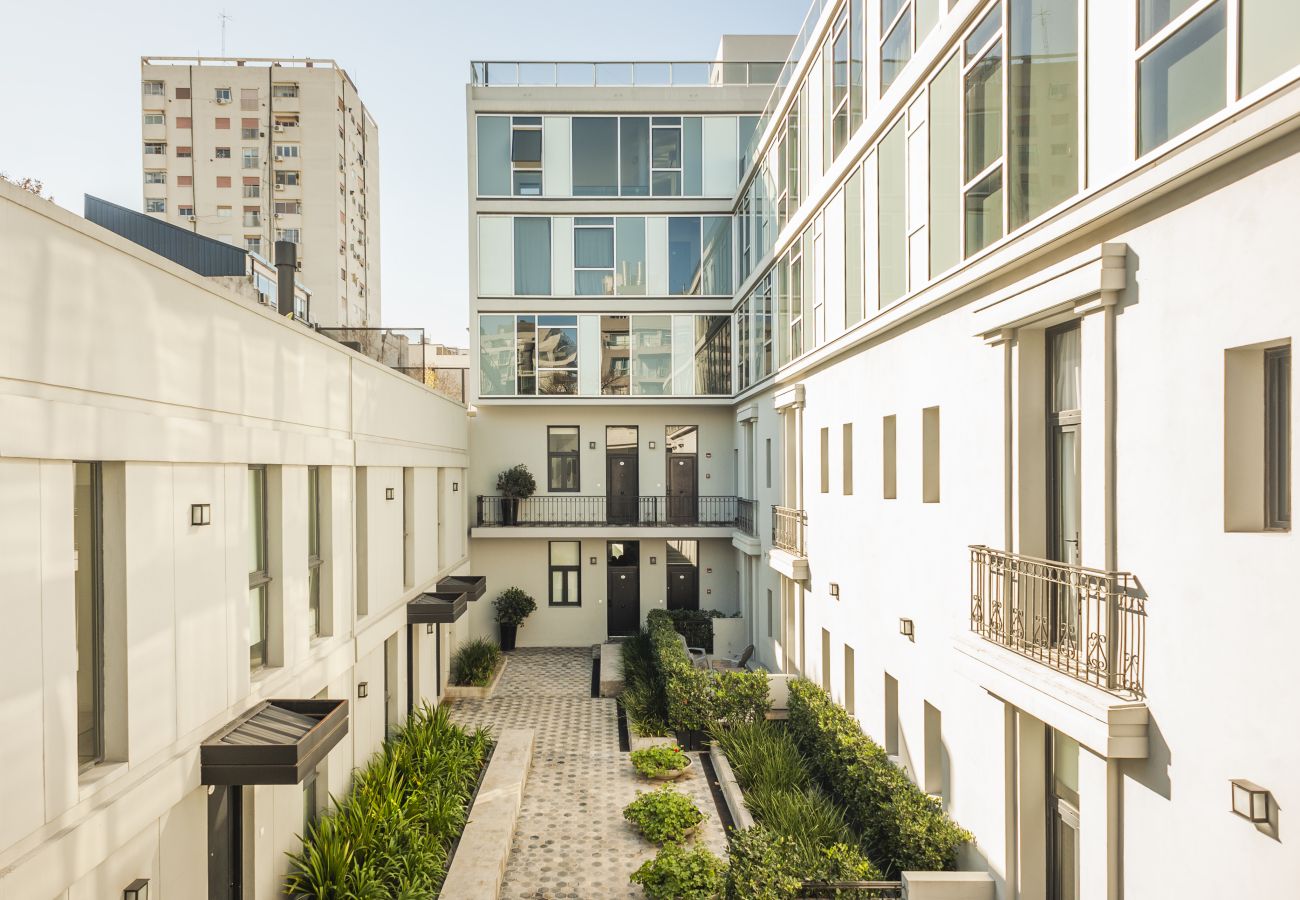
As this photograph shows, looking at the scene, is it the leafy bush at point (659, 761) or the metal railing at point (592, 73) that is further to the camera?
the metal railing at point (592, 73)

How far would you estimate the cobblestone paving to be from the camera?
940 centimetres

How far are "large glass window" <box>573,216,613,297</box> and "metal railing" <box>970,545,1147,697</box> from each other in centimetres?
1569

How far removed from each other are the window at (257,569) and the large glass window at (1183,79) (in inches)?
323

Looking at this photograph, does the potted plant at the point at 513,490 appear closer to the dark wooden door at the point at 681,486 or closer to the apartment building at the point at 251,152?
the dark wooden door at the point at 681,486

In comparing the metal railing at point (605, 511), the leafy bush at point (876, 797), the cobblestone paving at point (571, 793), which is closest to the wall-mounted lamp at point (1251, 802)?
the leafy bush at point (876, 797)

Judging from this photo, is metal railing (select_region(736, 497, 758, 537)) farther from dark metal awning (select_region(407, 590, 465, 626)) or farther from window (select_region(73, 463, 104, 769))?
window (select_region(73, 463, 104, 769))

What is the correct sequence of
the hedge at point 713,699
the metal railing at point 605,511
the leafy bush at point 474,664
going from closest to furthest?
the hedge at point 713,699 → the leafy bush at point 474,664 → the metal railing at point 605,511

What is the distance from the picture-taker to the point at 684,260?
21891 mm

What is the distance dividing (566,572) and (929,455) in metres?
14.8

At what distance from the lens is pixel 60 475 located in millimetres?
4758

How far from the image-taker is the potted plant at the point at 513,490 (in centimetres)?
2191

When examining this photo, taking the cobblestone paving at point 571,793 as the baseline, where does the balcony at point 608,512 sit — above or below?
above

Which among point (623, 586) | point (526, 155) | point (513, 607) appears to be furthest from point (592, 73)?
point (513, 607)

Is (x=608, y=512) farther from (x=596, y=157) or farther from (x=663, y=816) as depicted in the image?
(x=663, y=816)
